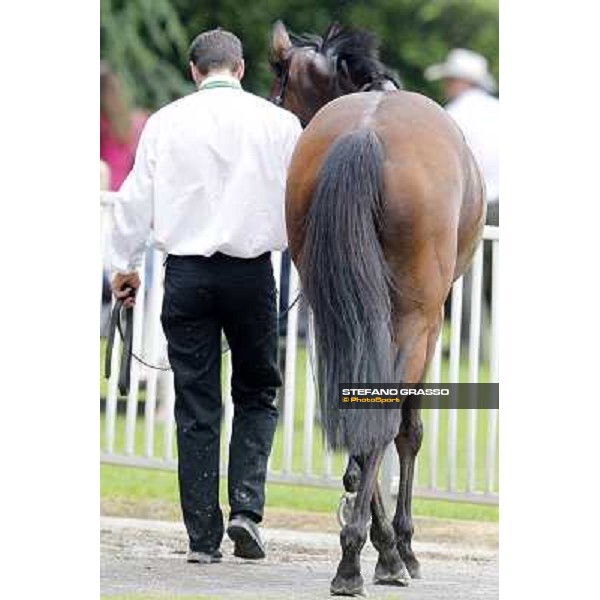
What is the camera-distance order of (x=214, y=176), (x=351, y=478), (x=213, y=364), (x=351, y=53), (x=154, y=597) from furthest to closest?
(x=351, y=53) < (x=213, y=364) < (x=214, y=176) < (x=351, y=478) < (x=154, y=597)

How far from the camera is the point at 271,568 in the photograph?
8.46m

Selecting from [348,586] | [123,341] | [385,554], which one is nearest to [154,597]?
[348,586]

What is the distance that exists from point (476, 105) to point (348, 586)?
1.79 meters

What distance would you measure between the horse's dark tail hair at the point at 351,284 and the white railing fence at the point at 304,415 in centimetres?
106

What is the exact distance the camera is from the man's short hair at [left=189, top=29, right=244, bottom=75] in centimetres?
849

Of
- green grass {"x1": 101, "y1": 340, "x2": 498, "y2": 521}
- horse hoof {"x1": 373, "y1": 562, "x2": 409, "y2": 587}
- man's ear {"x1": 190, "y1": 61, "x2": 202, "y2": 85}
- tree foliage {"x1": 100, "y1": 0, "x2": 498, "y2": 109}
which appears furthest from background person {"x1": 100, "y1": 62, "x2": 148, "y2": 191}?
horse hoof {"x1": 373, "y1": 562, "x2": 409, "y2": 587}

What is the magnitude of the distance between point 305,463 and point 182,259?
4.69 feet

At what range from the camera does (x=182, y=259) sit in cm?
845

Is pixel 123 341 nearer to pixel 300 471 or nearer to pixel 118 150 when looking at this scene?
pixel 118 150

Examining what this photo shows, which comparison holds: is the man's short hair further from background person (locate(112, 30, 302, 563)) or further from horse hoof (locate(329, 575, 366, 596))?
horse hoof (locate(329, 575, 366, 596))

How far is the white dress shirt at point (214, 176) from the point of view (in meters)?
8.36

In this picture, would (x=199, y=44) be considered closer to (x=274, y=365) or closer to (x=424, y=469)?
(x=274, y=365)

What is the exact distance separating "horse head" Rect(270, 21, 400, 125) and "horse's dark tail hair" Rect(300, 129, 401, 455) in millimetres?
738
